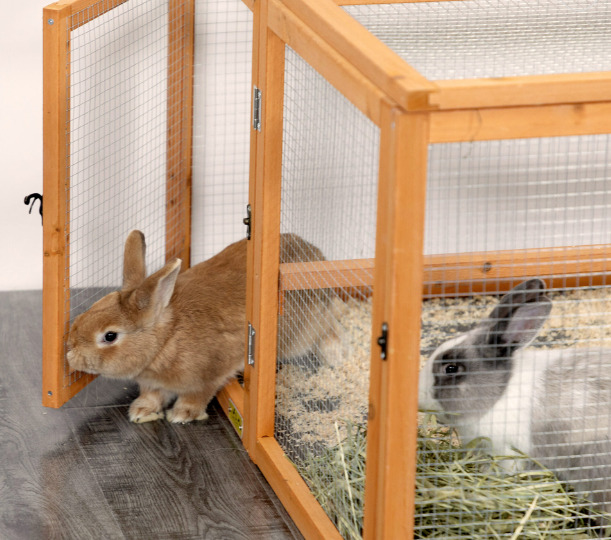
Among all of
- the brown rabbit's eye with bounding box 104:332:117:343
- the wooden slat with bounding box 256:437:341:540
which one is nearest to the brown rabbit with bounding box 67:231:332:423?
the brown rabbit's eye with bounding box 104:332:117:343

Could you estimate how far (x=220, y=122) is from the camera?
3.42 metres

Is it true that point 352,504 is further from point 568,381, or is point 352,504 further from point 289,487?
point 568,381

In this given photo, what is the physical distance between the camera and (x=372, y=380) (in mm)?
1732

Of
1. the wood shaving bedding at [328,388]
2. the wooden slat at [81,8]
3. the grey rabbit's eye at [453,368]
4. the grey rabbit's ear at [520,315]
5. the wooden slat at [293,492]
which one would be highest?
the wooden slat at [81,8]

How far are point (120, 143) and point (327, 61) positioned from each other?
1.58 meters

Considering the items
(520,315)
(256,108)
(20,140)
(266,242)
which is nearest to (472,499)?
(520,315)

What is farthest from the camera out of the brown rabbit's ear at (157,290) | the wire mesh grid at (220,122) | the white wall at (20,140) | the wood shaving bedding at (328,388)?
the white wall at (20,140)

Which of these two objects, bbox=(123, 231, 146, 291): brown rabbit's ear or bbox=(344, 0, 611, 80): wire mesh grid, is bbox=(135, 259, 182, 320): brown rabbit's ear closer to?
bbox=(123, 231, 146, 291): brown rabbit's ear

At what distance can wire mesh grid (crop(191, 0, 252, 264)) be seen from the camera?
3.28m

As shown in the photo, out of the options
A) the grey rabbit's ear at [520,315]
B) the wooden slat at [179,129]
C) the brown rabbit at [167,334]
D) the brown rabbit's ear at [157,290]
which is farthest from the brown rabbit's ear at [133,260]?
the grey rabbit's ear at [520,315]

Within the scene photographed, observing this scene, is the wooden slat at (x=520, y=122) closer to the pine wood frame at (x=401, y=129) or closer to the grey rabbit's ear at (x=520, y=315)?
the pine wood frame at (x=401, y=129)

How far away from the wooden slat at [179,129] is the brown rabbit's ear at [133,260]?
1.81 ft

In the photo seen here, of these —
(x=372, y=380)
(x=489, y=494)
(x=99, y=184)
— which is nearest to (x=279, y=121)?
(x=372, y=380)

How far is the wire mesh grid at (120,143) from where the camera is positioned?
313 centimetres
